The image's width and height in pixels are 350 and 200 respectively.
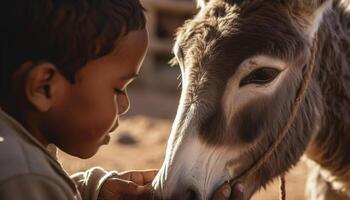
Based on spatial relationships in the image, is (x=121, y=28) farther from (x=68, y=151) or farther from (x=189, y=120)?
(x=189, y=120)

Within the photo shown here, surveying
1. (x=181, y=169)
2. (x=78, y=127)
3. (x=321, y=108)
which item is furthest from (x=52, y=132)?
(x=321, y=108)

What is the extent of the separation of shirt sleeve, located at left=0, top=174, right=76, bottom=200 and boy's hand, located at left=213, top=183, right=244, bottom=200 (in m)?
A: 0.80

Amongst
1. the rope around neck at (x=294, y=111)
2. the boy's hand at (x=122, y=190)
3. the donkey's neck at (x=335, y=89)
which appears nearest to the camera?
the boy's hand at (x=122, y=190)

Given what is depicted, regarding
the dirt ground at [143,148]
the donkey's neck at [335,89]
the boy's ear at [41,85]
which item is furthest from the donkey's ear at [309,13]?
the dirt ground at [143,148]

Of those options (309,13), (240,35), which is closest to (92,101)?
(240,35)

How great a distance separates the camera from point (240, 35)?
2.10 metres

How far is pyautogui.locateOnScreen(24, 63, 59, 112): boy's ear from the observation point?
128 cm

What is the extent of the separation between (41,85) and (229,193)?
0.87 metres

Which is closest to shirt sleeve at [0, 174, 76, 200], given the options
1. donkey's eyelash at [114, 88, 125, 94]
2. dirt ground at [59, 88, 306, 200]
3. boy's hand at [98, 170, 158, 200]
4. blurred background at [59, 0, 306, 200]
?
donkey's eyelash at [114, 88, 125, 94]

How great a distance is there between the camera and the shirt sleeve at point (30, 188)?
116 centimetres

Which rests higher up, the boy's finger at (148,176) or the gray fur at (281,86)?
the gray fur at (281,86)

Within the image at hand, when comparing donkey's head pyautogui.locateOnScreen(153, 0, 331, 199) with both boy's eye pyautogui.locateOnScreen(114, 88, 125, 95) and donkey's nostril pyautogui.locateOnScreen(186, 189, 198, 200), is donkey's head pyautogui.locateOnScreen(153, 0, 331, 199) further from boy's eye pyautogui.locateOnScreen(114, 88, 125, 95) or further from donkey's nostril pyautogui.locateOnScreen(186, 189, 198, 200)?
boy's eye pyautogui.locateOnScreen(114, 88, 125, 95)

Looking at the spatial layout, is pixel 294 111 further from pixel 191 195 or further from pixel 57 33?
pixel 57 33

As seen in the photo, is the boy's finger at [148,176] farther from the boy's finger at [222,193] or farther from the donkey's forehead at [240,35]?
the donkey's forehead at [240,35]
